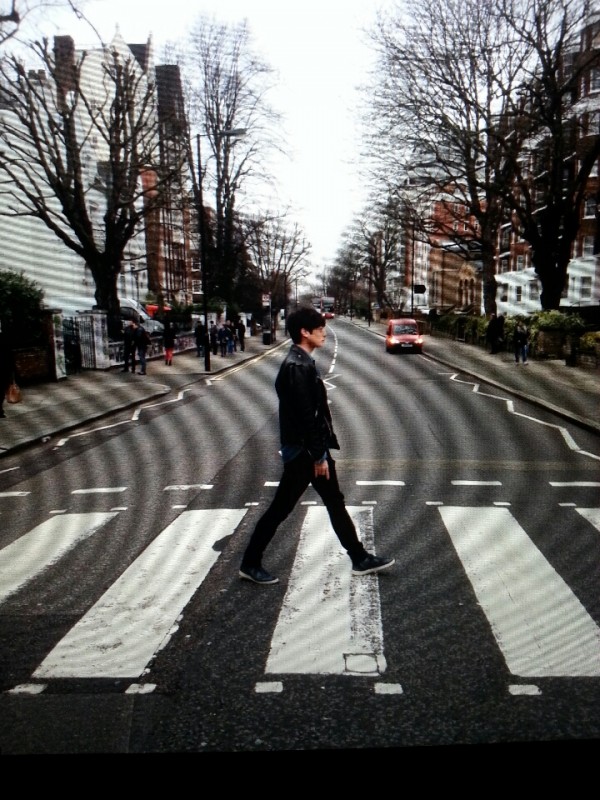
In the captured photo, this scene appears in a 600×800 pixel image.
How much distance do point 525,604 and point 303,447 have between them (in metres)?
1.65

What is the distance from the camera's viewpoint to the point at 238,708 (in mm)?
3002

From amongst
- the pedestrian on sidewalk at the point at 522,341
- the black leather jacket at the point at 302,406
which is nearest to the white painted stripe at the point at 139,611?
the black leather jacket at the point at 302,406

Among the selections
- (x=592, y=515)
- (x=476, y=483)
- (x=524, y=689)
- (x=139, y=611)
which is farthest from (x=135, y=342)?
(x=524, y=689)

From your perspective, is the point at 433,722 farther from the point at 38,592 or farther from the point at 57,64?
the point at 57,64

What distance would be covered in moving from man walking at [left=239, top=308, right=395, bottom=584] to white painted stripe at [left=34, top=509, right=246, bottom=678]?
21.5 inches

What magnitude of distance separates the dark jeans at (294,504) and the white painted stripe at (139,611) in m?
0.48

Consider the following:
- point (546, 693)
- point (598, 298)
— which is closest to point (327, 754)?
point (546, 693)

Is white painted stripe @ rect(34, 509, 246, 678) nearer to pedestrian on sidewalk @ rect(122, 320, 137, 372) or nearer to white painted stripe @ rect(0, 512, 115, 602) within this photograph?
white painted stripe @ rect(0, 512, 115, 602)

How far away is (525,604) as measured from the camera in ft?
13.5

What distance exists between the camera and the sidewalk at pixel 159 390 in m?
12.9

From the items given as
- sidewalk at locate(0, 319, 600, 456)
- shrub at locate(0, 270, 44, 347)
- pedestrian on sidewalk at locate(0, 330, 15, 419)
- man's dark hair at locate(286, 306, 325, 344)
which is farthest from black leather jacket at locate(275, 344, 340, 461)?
shrub at locate(0, 270, 44, 347)

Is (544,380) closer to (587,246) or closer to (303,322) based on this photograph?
(303,322)

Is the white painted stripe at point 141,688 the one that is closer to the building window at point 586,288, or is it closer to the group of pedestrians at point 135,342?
the group of pedestrians at point 135,342

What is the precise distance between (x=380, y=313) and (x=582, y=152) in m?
58.4
